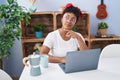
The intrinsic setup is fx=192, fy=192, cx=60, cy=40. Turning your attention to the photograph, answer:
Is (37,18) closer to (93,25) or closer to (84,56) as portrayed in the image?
(93,25)

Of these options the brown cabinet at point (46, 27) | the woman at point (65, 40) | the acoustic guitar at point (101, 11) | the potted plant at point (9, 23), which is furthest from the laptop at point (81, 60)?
the acoustic guitar at point (101, 11)

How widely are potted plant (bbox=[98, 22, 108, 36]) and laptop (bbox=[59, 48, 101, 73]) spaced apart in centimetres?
158

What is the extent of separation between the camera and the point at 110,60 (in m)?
1.91

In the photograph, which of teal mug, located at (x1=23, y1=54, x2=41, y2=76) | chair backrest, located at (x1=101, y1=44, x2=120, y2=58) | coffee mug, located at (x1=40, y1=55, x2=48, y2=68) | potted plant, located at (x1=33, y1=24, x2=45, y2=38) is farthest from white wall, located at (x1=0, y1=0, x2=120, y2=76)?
teal mug, located at (x1=23, y1=54, x2=41, y2=76)

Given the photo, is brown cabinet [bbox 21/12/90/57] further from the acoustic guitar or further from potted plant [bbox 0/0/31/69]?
potted plant [bbox 0/0/31/69]

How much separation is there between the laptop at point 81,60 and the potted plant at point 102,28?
1.58 m

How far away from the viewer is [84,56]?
1496mm

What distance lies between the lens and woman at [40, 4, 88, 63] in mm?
2037

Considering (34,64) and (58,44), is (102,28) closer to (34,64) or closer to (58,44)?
(58,44)

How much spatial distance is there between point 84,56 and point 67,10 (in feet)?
2.45

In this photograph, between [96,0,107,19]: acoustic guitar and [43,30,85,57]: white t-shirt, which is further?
[96,0,107,19]: acoustic guitar

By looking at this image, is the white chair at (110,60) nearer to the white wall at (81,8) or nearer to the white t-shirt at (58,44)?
the white t-shirt at (58,44)

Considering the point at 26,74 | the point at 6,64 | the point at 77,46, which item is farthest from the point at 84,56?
the point at 6,64

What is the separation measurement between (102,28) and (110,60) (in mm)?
1242
